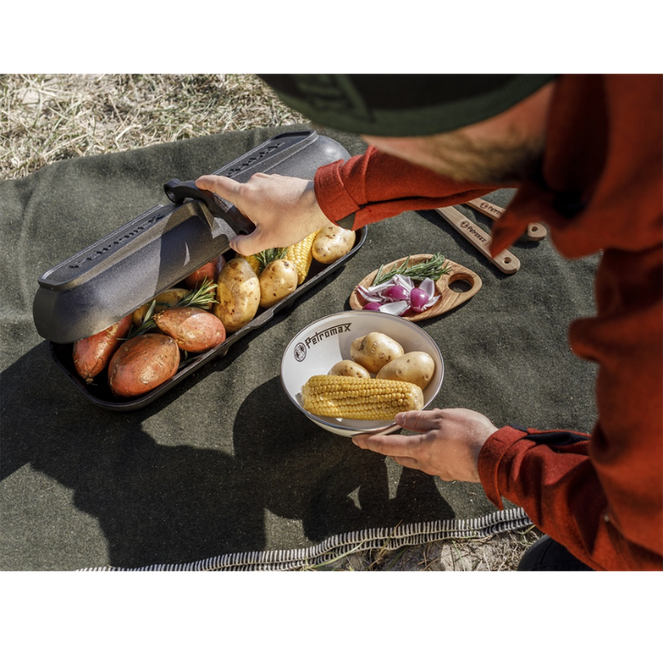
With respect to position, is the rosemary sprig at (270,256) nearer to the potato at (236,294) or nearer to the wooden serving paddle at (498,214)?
the potato at (236,294)

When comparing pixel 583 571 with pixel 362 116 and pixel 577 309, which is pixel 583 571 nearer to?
pixel 577 309

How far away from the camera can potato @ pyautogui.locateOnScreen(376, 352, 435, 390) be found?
55.6 inches

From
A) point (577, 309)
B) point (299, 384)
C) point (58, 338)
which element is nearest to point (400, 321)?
point (299, 384)

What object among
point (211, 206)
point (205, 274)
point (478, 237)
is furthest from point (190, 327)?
point (478, 237)

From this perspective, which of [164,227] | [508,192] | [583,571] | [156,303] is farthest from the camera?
[508,192]

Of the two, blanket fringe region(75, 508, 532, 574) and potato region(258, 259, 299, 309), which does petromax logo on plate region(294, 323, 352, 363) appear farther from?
blanket fringe region(75, 508, 532, 574)

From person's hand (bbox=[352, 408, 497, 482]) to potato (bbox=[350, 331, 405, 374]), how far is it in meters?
0.28

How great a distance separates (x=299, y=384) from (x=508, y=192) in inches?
47.6

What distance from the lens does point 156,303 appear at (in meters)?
1.64

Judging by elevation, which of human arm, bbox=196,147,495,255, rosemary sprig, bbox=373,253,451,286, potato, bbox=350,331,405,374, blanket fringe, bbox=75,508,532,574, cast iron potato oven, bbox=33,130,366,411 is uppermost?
human arm, bbox=196,147,495,255

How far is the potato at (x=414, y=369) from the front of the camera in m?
1.41

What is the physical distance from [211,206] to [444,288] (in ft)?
2.60

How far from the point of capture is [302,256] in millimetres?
1808

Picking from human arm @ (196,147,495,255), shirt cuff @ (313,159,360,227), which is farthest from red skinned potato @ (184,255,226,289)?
shirt cuff @ (313,159,360,227)
